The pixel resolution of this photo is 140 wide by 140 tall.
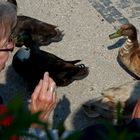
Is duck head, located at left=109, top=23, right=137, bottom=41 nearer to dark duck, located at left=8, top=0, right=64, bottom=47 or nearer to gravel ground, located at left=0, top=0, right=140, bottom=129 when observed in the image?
gravel ground, located at left=0, top=0, right=140, bottom=129

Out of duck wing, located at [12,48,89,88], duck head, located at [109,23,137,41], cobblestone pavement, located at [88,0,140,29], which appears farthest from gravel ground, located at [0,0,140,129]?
duck head, located at [109,23,137,41]

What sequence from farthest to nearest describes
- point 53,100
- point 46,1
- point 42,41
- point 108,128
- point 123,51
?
point 46,1 → point 42,41 → point 123,51 → point 53,100 → point 108,128

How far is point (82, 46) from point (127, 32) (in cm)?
58

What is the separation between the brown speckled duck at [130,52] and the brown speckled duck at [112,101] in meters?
0.59

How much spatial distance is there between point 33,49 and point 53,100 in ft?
6.51

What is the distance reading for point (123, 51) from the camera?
5062 millimetres

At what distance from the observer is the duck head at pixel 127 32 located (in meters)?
5.04

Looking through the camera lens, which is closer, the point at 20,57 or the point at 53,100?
the point at 53,100

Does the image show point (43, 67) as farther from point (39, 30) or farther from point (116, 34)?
point (116, 34)

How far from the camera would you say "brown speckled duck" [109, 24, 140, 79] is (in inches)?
194

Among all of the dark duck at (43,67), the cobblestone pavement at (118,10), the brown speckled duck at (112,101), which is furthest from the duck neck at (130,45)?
the brown speckled duck at (112,101)

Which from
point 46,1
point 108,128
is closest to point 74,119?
point 46,1

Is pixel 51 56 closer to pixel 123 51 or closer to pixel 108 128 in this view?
pixel 123 51

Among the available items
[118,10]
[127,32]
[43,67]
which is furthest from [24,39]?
[118,10]
